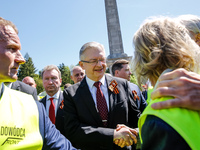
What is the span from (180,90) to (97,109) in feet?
5.55

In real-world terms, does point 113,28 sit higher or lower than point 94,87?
higher

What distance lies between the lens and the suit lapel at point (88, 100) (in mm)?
2515

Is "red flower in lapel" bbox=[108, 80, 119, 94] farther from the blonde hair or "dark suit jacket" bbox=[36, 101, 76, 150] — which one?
the blonde hair

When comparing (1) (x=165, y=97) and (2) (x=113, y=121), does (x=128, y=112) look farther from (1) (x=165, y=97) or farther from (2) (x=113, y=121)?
(1) (x=165, y=97)

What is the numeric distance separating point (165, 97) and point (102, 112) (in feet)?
5.38

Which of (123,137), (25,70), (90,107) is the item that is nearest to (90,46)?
(90,107)

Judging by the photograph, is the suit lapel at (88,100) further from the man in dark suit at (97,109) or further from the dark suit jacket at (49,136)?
the dark suit jacket at (49,136)

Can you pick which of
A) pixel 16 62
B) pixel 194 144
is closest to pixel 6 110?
pixel 16 62

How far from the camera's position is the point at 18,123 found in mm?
1635

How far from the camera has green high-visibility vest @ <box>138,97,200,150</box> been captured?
0.84 meters

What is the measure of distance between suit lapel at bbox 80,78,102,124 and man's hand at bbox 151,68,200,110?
5.12ft

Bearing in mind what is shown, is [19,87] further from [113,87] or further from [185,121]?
[185,121]

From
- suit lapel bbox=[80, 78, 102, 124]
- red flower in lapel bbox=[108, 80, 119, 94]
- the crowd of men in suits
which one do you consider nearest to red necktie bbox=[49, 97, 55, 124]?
the crowd of men in suits

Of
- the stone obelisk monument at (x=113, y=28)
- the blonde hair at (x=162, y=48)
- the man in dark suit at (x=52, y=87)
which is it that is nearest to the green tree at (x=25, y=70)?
the stone obelisk monument at (x=113, y=28)
